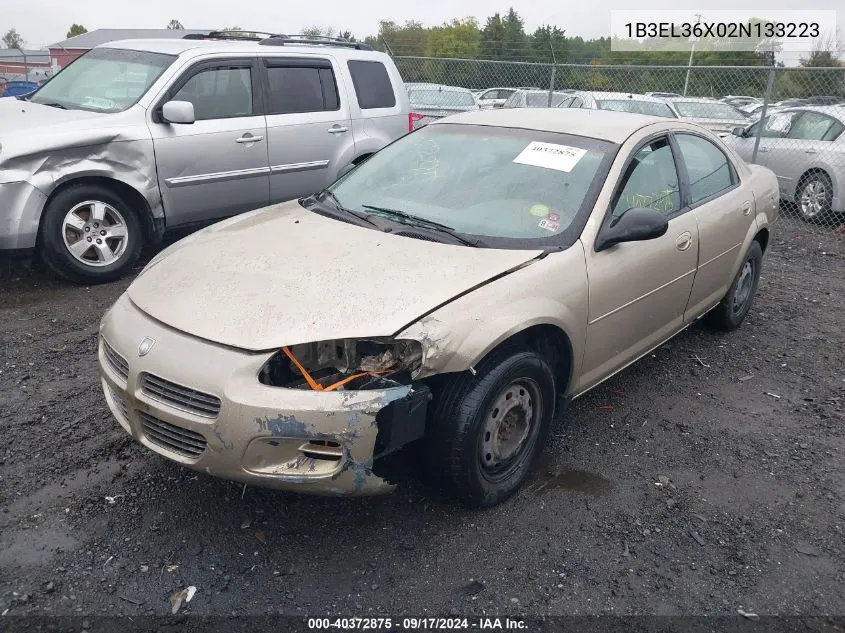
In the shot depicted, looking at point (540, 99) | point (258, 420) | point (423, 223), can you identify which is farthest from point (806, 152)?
point (258, 420)

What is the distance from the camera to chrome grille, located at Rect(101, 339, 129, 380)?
2860 millimetres

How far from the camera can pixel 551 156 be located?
369cm

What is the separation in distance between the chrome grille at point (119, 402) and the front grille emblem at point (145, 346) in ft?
0.82

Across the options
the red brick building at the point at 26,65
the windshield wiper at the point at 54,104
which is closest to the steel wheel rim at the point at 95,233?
the windshield wiper at the point at 54,104

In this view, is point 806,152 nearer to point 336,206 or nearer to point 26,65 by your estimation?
point 336,206

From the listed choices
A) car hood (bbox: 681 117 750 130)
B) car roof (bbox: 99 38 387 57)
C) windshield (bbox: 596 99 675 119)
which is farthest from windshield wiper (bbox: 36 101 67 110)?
car hood (bbox: 681 117 750 130)

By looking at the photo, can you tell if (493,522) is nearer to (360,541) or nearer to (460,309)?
(360,541)

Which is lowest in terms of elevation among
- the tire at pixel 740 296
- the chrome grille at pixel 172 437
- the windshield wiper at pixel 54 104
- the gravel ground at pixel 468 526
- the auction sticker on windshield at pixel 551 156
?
the gravel ground at pixel 468 526

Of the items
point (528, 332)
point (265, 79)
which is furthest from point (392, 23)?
point (528, 332)

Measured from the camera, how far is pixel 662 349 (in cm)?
502

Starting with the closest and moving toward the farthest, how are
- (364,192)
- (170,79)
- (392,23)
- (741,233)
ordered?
(364,192), (741,233), (170,79), (392,23)

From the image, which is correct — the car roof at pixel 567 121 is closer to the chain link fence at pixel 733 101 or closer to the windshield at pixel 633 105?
the chain link fence at pixel 733 101

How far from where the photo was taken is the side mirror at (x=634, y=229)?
11.0 feet

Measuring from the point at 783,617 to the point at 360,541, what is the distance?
1618mm
